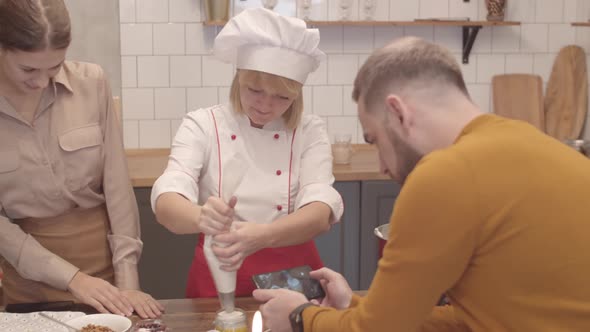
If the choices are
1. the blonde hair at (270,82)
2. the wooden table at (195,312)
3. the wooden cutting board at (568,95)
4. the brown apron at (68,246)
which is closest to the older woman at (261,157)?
the blonde hair at (270,82)

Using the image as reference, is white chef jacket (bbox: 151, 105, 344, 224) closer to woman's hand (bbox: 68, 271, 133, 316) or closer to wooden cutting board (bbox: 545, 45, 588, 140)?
woman's hand (bbox: 68, 271, 133, 316)

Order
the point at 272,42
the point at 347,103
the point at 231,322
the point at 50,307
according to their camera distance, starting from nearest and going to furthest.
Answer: the point at 231,322 → the point at 50,307 → the point at 272,42 → the point at 347,103

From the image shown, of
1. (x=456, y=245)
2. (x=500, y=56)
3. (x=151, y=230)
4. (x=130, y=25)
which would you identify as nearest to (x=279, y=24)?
(x=456, y=245)

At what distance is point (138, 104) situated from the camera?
12.2ft

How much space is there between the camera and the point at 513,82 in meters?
3.86

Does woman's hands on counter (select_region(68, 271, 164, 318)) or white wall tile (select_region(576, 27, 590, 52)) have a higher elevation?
white wall tile (select_region(576, 27, 590, 52))

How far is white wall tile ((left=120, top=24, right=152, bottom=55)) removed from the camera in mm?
3631

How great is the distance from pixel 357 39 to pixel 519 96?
0.93 metres

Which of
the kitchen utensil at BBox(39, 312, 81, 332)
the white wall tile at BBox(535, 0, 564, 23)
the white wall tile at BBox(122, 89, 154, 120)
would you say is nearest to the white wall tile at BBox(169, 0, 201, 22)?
the white wall tile at BBox(122, 89, 154, 120)

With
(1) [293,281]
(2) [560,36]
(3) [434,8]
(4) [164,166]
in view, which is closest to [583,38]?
(2) [560,36]

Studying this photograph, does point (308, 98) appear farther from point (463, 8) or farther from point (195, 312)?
point (195, 312)

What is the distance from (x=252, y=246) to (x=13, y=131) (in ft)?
2.54

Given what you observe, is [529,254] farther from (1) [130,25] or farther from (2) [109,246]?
(1) [130,25]

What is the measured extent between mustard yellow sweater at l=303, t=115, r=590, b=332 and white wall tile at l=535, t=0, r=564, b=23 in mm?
2899
